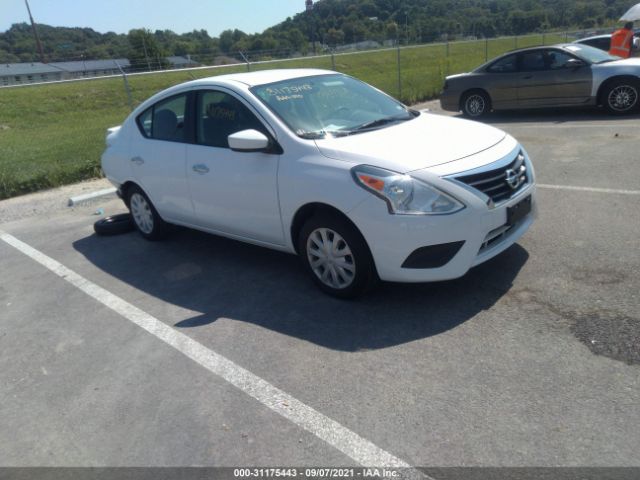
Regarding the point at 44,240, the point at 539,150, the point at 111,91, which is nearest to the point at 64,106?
the point at 111,91

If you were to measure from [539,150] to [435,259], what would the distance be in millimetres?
5657

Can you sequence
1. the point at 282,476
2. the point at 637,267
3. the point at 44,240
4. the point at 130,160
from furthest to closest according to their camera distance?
the point at 44,240 < the point at 130,160 < the point at 637,267 < the point at 282,476

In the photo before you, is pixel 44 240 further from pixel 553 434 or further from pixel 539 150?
pixel 539 150

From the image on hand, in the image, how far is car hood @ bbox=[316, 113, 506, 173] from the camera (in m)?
3.90

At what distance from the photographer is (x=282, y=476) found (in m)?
2.65

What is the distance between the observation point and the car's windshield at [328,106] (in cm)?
455

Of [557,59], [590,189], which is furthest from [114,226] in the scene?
[557,59]

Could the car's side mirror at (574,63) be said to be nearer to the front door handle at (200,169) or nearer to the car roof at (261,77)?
the car roof at (261,77)

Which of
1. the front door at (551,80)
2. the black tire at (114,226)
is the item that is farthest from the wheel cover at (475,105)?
the black tire at (114,226)

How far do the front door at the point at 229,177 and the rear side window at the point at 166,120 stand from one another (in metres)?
0.27

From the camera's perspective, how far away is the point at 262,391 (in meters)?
3.32

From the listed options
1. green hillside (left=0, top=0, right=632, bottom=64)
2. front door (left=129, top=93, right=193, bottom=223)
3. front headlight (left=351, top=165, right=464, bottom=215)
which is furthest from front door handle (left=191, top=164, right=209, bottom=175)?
green hillside (left=0, top=0, right=632, bottom=64)

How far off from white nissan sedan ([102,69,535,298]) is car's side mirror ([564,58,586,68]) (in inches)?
288

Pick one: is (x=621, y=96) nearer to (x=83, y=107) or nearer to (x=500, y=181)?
(x=500, y=181)
